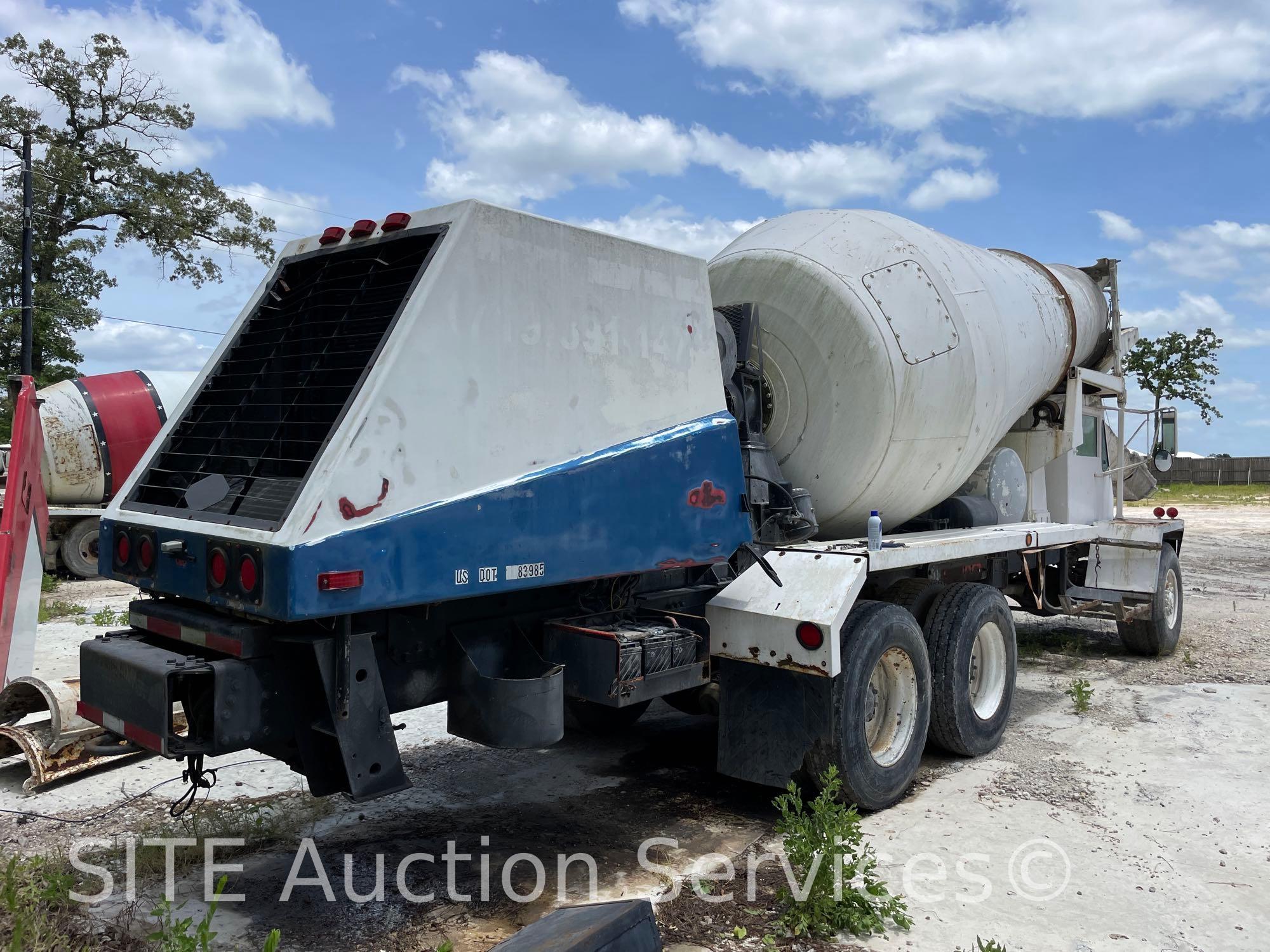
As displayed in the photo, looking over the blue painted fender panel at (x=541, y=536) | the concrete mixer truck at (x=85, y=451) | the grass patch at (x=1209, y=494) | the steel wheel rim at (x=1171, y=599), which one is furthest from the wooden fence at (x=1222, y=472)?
the blue painted fender panel at (x=541, y=536)

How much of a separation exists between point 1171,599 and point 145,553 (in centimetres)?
927

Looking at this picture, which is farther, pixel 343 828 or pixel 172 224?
pixel 172 224

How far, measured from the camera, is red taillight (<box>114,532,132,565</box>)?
4156 millimetres

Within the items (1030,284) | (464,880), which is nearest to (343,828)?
(464,880)

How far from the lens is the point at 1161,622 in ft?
30.6

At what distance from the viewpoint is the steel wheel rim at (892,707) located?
5438mm

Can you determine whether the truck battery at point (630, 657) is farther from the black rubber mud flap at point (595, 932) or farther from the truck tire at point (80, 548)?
the truck tire at point (80, 548)

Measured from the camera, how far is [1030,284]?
25.1 feet

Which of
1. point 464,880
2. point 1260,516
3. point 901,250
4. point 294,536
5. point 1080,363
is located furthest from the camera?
point 1260,516

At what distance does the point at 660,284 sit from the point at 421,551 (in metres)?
1.76

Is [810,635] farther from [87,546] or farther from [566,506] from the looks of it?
[87,546]

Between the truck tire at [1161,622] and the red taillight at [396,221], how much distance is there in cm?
808

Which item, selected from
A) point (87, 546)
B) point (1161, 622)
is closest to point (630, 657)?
point (1161, 622)

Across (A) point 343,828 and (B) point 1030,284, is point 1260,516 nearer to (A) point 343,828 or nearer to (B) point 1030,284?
(B) point 1030,284
